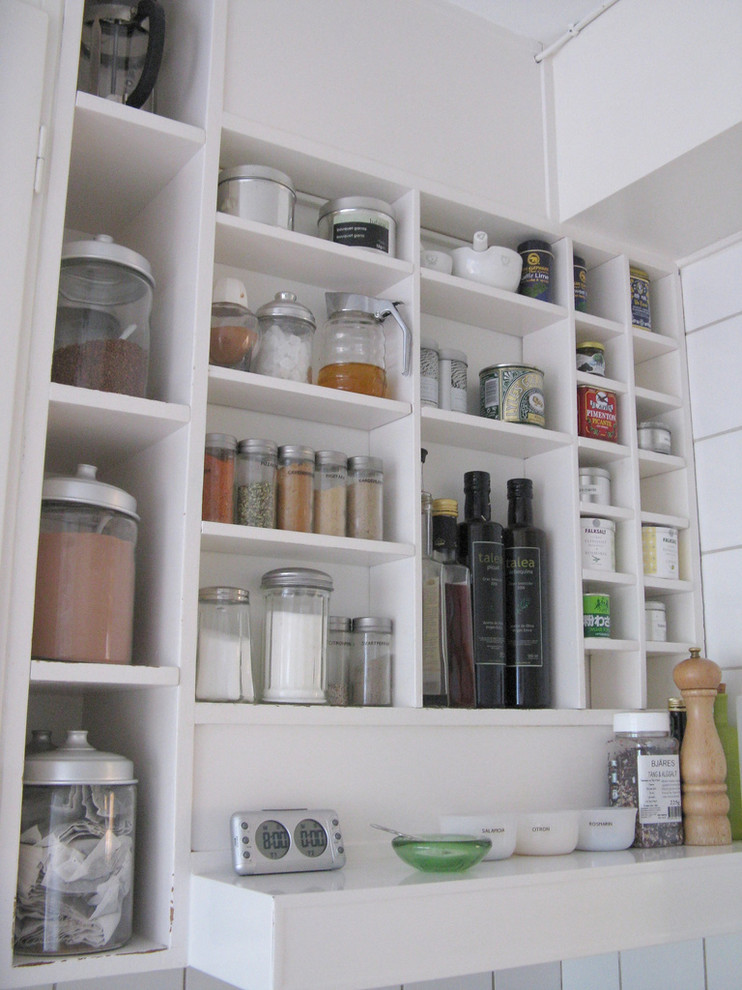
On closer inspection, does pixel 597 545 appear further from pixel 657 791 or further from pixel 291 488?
pixel 291 488

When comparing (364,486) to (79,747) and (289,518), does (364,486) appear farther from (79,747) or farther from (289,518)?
(79,747)

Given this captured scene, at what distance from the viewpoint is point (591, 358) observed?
5.59ft

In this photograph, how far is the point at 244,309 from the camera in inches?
53.7

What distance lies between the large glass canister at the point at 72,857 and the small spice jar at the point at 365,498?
47 centimetres

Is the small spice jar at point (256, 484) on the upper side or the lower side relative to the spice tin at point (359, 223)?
lower

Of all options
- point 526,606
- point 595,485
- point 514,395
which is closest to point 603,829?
point 526,606

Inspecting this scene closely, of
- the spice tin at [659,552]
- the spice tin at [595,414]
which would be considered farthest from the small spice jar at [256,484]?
the spice tin at [659,552]

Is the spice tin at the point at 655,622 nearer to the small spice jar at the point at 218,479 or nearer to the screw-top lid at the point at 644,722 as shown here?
the screw-top lid at the point at 644,722

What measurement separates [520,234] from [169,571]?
87cm

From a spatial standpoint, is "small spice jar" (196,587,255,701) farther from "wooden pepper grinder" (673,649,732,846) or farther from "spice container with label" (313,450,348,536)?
"wooden pepper grinder" (673,649,732,846)

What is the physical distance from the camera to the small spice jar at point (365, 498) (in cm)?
140

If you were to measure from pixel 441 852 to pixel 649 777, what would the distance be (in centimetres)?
43

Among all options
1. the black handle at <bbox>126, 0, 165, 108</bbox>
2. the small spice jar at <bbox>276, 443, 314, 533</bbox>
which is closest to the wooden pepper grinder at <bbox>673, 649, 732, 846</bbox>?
the small spice jar at <bbox>276, 443, 314, 533</bbox>

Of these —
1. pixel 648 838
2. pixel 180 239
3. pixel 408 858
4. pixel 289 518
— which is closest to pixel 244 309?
pixel 180 239
